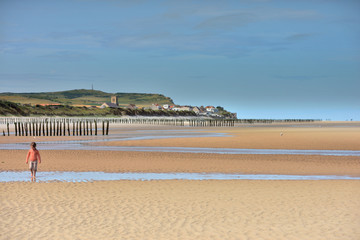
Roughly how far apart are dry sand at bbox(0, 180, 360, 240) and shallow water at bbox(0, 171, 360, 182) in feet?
3.59

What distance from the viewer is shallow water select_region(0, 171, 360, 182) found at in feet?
44.4

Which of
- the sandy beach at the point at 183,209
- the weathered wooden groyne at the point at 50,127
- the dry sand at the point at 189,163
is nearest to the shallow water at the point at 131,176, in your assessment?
the sandy beach at the point at 183,209

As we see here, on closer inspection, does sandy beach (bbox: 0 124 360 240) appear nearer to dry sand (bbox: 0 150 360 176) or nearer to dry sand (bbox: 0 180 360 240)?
dry sand (bbox: 0 180 360 240)

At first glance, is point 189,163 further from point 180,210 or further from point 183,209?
point 180,210

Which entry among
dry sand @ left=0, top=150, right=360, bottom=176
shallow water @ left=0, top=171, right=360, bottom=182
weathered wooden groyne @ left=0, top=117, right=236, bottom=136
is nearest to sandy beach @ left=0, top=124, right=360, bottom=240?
shallow water @ left=0, top=171, right=360, bottom=182

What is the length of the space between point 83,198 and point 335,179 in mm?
8780

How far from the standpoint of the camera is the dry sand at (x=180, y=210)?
23.9 feet

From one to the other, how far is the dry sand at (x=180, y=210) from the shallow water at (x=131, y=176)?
1095 mm

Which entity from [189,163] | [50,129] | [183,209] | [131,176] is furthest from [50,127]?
[183,209]

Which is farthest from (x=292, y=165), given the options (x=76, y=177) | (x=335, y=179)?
(x=76, y=177)

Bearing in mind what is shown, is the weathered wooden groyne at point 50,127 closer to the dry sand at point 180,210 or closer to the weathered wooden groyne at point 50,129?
the weathered wooden groyne at point 50,129

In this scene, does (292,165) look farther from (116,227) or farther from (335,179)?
(116,227)

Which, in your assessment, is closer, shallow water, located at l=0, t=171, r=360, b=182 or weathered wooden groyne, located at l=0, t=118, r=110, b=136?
shallow water, located at l=0, t=171, r=360, b=182

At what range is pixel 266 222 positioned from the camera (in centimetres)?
804
